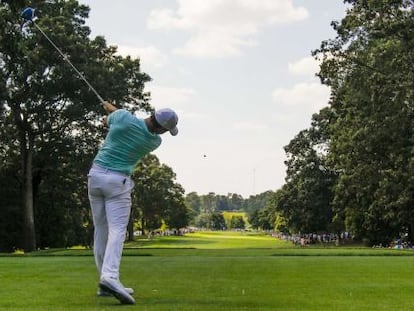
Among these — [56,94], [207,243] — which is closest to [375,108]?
[56,94]

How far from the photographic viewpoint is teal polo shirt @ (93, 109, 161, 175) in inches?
311

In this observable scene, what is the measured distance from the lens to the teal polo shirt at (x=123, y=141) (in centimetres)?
791

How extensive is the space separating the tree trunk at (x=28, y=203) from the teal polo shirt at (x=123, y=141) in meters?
38.1

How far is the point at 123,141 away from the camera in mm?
7957

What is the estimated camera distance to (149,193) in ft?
372

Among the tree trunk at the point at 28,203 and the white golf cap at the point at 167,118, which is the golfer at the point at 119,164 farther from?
the tree trunk at the point at 28,203

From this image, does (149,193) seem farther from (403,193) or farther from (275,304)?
(275,304)

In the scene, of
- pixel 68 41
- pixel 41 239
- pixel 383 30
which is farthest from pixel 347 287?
pixel 41 239

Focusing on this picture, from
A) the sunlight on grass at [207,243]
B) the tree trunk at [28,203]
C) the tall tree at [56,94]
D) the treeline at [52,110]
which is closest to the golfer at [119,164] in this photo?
the treeline at [52,110]

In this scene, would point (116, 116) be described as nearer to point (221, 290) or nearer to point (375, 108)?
point (221, 290)

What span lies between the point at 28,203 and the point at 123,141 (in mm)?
39080

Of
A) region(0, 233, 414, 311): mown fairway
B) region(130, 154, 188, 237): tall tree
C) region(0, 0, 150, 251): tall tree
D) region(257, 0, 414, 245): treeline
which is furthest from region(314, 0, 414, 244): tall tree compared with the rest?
region(130, 154, 188, 237): tall tree

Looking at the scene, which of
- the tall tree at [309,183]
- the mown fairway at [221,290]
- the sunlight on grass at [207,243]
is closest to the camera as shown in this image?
the mown fairway at [221,290]

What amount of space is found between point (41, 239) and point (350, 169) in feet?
84.6
